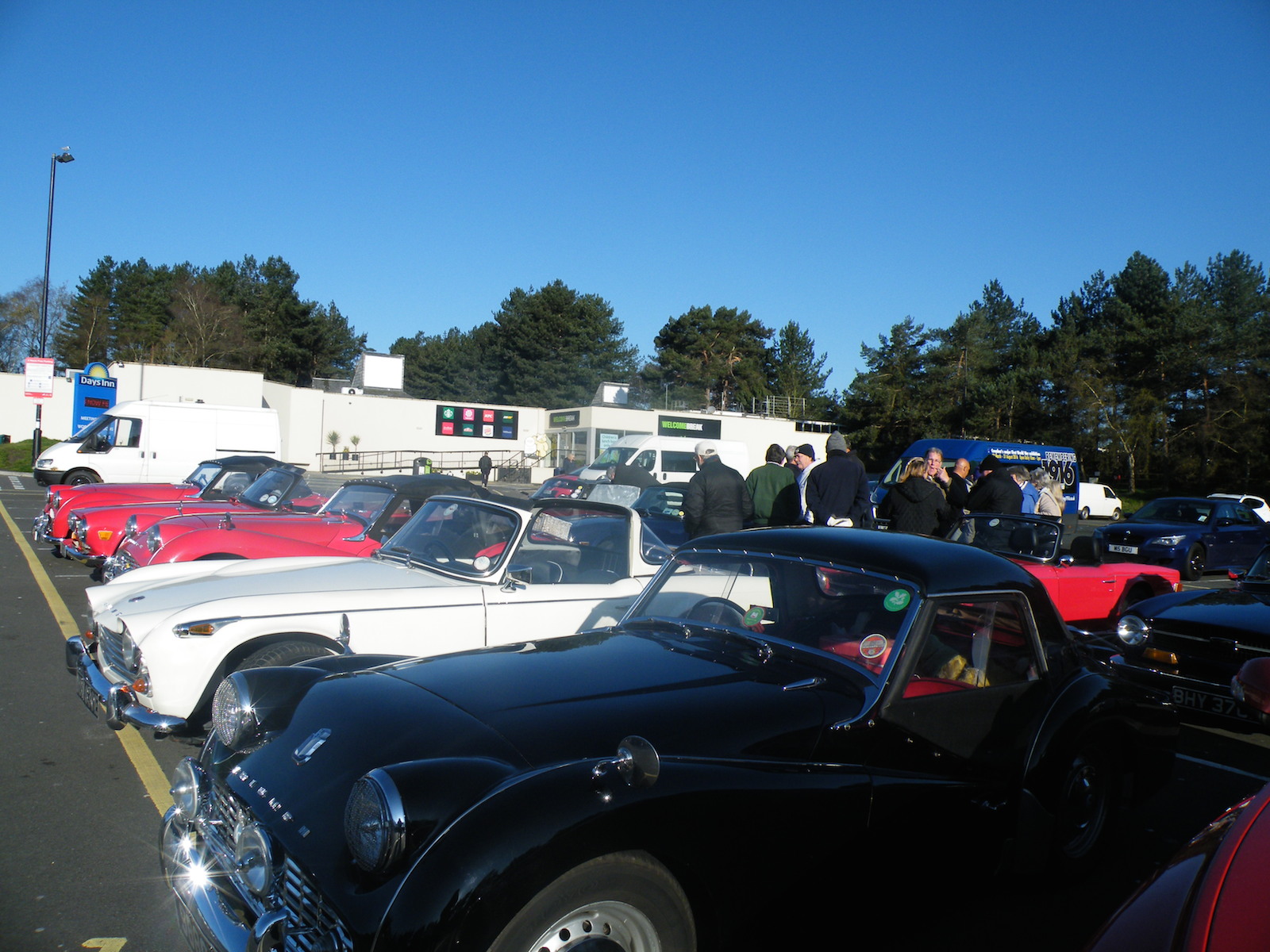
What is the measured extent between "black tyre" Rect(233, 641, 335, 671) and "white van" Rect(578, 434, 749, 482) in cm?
1899

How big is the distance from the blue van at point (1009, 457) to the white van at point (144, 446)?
16178 mm

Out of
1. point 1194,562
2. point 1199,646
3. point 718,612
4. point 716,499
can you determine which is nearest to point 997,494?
point 716,499

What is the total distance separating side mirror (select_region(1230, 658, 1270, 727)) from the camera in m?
2.54

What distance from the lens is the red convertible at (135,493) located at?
33.7 feet

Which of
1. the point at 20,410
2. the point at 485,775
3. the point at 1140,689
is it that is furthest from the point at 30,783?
the point at 20,410

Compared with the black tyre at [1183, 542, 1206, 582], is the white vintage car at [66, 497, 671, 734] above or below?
above

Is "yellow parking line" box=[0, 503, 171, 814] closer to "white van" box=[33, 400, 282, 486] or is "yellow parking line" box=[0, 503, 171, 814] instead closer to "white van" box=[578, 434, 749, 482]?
"white van" box=[33, 400, 282, 486]

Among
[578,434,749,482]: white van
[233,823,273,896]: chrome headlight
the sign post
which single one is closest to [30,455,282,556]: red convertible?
[233,823,273,896]: chrome headlight

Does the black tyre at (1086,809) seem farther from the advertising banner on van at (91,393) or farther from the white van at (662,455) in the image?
the advertising banner on van at (91,393)

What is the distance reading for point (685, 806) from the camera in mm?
2240

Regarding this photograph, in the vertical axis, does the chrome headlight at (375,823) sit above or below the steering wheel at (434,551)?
below

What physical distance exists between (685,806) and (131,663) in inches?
135

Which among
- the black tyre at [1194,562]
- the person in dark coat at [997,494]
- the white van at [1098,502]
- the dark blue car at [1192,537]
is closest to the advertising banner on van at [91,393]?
the person in dark coat at [997,494]

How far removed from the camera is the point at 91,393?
30.0 m
